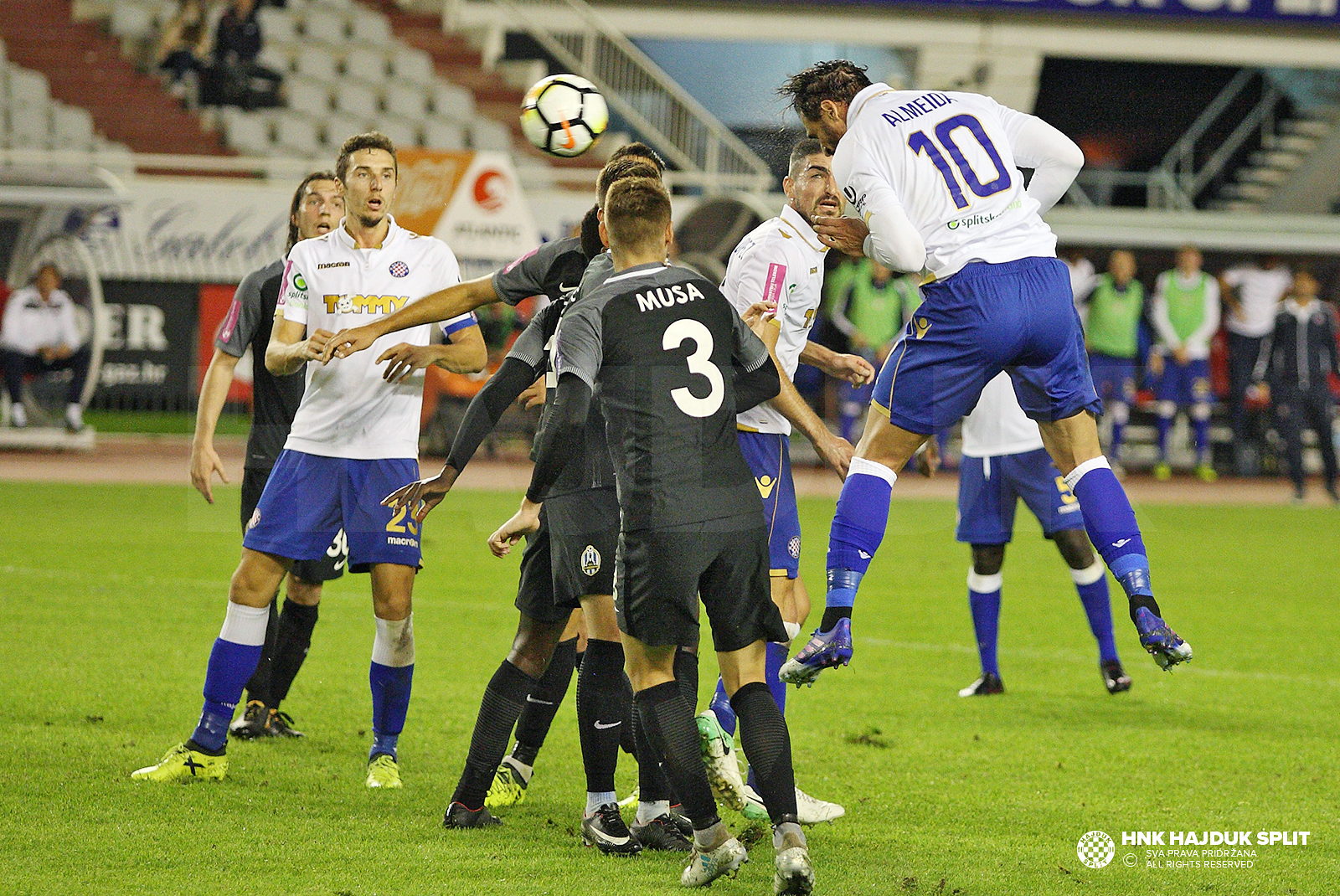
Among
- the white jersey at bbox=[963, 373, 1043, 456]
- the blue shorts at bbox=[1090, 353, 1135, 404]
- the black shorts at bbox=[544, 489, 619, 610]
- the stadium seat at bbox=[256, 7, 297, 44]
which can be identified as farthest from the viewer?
the stadium seat at bbox=[256, 7, 297, 44]

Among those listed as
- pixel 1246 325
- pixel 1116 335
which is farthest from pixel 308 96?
pixel 1246 325

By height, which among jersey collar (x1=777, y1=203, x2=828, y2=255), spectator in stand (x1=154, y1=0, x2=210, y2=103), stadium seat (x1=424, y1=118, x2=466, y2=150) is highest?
spectator in stand (x1=154, y1=0, x2=210, y2=103)

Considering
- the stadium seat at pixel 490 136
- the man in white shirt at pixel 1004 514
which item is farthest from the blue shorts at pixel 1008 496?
the stadium seat at pixel 490 136

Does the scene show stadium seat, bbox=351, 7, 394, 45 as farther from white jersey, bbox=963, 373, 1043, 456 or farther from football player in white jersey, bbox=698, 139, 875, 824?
football player in white jersey, bbox=698, 139, 875, 824

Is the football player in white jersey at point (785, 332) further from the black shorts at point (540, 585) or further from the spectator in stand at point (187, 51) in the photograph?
the spectator in stand at point (187, 51)

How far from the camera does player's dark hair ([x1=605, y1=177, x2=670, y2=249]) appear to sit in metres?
4.13

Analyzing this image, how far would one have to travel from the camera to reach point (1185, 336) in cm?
1853

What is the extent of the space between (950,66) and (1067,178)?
20370mm

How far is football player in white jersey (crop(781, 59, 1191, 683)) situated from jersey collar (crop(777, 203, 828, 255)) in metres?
0.52

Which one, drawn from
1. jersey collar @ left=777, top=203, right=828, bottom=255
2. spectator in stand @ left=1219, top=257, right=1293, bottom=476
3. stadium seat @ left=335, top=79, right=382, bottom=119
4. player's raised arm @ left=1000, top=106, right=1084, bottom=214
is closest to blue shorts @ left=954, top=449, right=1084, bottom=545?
jersey collar @ left=777, top=203, right=828, bottom=255

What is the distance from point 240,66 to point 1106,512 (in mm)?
20120

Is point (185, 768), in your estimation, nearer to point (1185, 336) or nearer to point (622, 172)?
point (622, 172)

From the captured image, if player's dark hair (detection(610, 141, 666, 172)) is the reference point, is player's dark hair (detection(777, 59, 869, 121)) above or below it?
above

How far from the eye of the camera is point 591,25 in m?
22.2
